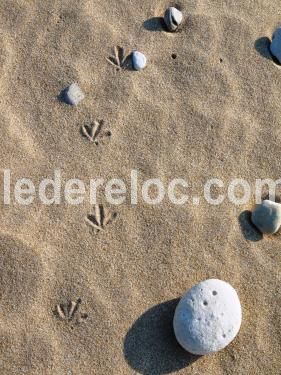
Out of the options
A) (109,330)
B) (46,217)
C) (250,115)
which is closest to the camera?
Result: (109,330)

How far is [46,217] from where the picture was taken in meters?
2.18

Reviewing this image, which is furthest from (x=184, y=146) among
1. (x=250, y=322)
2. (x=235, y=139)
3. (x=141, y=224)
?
(x=250, y=322)

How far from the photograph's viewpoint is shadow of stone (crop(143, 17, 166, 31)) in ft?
8.11

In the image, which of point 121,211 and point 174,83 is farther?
point 174,83

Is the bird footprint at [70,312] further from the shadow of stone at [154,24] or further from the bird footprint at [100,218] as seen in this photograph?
the shadow of stone at [154,24]

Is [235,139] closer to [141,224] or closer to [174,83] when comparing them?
[174,83]

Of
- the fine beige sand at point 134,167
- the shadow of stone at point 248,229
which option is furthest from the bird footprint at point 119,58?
the shadow of stone at point 248,229

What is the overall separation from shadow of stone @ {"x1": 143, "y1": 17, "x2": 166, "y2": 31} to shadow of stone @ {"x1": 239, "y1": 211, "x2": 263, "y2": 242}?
3.04 feet

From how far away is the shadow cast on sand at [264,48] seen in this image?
8.07 ft

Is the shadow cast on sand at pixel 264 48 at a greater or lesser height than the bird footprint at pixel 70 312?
greater

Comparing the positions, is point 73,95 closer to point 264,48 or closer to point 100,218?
point 100,218

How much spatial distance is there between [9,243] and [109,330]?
1.68 ft

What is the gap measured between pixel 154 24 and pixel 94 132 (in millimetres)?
598

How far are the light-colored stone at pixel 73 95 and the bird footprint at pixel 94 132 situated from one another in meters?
0.12
